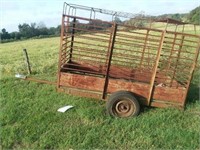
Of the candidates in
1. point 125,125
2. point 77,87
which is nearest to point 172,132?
point 125,125

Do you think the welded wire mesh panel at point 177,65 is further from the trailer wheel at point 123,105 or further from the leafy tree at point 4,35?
the leafy tree at point 4,35

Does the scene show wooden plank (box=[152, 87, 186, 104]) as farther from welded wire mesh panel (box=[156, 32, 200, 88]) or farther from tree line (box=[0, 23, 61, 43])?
tree line (box=[0, 23, 61, 43])

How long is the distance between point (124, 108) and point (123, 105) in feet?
0.26

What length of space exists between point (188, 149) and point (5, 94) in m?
Result: 4.56

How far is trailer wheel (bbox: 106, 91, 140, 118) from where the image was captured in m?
6.09

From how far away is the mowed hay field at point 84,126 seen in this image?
5285mm

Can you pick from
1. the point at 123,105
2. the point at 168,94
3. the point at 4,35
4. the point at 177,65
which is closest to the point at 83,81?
the point at 123,105

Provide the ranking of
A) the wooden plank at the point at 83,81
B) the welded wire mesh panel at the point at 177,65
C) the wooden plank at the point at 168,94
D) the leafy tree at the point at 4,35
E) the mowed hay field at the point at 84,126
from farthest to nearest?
the leafy tree at the point at 4,35
the wooden plank at the point at 83,81
the wooden plank at the point at 168,94
the welded wire mesh panel at the point at 177,65
the mowed hay field at the point at 84,126

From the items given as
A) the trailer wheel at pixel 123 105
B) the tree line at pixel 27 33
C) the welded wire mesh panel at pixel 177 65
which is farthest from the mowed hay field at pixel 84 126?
the tree line at pixel 27 33

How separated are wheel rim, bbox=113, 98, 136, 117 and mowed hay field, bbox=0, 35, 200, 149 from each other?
0.22 metres

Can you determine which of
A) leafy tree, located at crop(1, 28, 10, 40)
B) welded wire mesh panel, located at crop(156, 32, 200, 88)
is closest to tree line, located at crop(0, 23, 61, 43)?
leafy tree, located at crop(1, 28, 10, 40)

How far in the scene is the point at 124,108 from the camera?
20.4 feet

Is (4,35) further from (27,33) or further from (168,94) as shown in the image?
(168,94)

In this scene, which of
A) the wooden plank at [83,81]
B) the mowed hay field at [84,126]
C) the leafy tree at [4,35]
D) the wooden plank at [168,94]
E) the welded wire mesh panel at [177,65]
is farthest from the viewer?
the leafy tree at [4,35]
